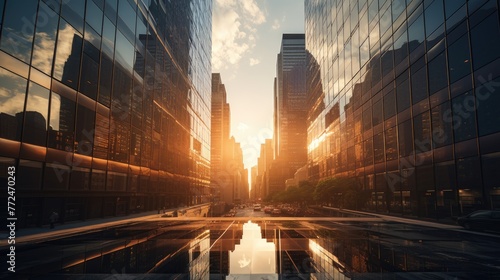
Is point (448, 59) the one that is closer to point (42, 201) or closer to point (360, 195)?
point (360, 195)

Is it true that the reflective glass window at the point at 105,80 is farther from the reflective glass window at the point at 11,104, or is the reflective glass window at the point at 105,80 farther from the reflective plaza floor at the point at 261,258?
the reflective plaza floor at the point at 261,258

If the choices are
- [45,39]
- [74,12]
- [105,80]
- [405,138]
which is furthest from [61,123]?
[405,138]

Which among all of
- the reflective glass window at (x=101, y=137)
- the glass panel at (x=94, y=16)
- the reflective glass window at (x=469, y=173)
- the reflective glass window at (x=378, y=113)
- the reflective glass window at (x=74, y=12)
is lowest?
the reflective glass window at (x=469, y=173)

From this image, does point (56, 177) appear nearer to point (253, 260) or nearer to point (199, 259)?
point (199, 259)

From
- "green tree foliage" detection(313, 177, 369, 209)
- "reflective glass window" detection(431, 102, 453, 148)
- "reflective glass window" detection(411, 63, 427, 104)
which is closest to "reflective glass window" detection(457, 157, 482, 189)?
"reflective glass window" detection(431, 102, 453, 148)

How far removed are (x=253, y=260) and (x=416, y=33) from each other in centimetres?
3229

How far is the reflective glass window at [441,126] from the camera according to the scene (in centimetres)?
2838

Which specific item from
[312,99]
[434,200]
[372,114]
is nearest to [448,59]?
[434,200]

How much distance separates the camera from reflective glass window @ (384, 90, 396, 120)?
39188 mm

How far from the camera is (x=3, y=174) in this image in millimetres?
21094

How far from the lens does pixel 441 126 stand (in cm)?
2944

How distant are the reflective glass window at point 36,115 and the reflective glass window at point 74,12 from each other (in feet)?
23.8

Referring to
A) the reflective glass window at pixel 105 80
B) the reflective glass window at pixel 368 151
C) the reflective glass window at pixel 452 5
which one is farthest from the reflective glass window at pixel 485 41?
the reflective glass window at pixel 105 80

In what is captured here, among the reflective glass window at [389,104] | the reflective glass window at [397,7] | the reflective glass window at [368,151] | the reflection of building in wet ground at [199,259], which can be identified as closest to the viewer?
the reflection of building in wet ground at [199,259]
